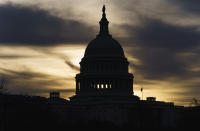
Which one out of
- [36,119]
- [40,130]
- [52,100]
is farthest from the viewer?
[52,100]

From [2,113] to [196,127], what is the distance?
4289 centimetres

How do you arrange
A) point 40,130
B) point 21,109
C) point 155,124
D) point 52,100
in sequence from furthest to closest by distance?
point 52,100 → point 155,124 → point 21,109 → point 40,130

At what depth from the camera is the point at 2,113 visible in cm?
16462

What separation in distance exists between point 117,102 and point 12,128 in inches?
2400

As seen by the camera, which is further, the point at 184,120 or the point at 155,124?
the point at 184,120

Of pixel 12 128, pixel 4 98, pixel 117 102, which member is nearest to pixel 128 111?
pixel 117 102

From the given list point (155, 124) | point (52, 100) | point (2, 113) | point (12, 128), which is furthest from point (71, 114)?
point (12, 128)

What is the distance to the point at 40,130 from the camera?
13825 cm

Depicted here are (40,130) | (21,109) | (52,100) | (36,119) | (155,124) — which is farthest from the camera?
(52,100)

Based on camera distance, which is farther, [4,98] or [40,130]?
[4,98]

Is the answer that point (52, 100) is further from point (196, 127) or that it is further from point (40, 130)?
point (40, 130)

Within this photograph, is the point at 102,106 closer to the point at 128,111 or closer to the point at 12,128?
the point at 128,111

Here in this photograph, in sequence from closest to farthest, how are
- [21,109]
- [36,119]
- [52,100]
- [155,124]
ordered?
[36,119], [21,109], [155,124], [52,100]

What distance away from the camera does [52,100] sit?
19762 cm
